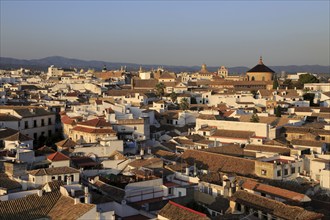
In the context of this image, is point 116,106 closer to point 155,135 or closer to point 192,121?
point 155,135

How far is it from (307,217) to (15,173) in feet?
38.3

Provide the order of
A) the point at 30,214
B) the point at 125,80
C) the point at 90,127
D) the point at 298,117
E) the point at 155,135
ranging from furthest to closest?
the point at 125,80
the point at 298,117
the point at 155,135
the point at 90,127
the point at 30,214

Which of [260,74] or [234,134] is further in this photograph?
[260,74]

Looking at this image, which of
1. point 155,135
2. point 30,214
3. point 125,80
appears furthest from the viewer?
point 125,80

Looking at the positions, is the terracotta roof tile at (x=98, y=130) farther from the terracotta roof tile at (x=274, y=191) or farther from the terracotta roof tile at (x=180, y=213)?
the terracotta roof tile at (x=180, y=213)

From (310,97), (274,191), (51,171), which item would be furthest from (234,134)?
(310,97)

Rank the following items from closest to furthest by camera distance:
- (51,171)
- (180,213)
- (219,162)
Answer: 1. (180,213)
2. (51,171)
3. (219,162)

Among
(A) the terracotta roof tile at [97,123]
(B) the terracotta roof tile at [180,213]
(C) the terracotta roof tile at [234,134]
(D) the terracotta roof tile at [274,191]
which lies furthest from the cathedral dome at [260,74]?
(B) the terracotta roof tile at [180,213]

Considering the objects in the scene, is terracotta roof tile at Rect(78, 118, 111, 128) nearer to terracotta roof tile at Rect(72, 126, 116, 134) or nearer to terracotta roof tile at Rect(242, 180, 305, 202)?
terracotta roof tile at Rect(72, 126, 116, 134)

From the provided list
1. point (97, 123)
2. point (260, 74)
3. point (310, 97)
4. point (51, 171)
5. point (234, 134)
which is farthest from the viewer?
point (260, 74)

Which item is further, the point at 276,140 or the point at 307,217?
the point at 276,140

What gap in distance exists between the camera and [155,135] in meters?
36.0

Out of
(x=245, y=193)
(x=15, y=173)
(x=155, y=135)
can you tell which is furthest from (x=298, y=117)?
(x=15, y=173)

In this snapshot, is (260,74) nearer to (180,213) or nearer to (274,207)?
(274,207)
